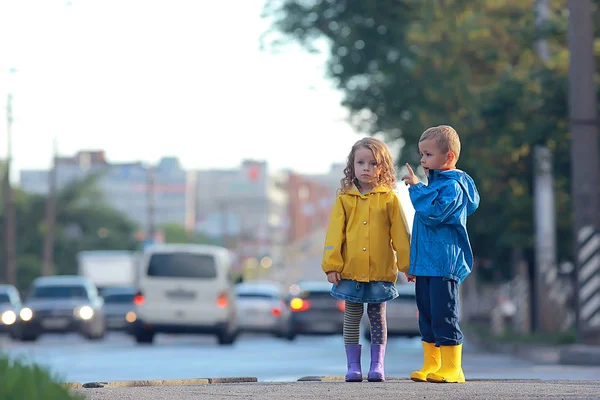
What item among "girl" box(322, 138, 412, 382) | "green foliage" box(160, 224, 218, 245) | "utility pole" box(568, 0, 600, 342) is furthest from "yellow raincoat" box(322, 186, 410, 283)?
"green foliage" box(160, 224, 218, 245)

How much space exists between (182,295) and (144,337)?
1.10 m

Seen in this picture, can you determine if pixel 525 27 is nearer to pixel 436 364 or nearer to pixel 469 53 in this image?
pixel 469 53

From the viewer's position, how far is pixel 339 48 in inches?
1258

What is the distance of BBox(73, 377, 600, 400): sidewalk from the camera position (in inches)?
312

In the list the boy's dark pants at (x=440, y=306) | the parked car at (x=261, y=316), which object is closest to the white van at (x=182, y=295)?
the parked car at (x=261, y=316)

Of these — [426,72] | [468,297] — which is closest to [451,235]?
[426,72]

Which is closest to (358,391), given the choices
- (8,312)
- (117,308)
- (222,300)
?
(222,300)

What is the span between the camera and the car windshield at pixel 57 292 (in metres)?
35.9

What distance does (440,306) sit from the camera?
8.79 m

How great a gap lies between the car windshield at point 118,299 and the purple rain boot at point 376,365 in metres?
38.0

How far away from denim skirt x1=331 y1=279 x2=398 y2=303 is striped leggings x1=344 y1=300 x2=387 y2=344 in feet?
0.45

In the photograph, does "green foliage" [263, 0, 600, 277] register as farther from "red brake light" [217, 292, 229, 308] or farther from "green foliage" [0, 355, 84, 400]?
"green foliage" [0, 355, 84, 400]

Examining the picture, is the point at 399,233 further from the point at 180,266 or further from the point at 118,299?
the point at 118,299

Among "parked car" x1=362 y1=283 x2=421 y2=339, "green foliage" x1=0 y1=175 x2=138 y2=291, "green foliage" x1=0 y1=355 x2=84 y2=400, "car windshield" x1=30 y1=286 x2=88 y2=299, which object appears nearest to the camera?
"green foliage" x1=0 y1=355 x2=84 y2=400
